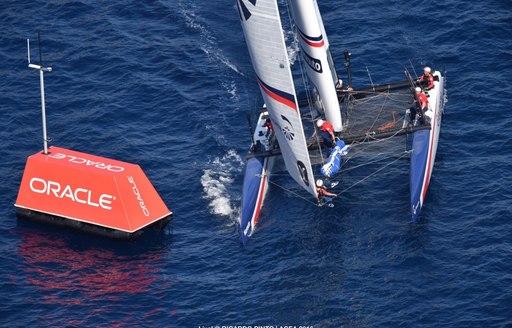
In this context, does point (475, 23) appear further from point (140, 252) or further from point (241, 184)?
point (140, 252)

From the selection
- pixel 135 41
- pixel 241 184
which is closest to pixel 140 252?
pixel 241 184

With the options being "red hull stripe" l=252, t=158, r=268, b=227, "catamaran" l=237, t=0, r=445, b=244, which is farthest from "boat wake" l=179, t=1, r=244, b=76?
"red hull stripe" l=252, t=158, r=268, b=227

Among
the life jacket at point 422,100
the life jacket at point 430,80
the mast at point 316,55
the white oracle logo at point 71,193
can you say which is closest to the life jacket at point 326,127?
the mast at point 316,55

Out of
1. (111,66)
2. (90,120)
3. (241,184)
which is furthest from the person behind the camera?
(111,66)

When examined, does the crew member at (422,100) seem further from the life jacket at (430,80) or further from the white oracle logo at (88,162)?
the white oracle logo at (88,162)

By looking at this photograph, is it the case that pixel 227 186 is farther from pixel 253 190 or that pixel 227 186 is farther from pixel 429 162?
pixel 429 162

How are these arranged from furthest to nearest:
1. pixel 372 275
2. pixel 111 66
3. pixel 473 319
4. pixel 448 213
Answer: pixel 111 66 → pixel 448 213 → pixel 372 275 → pixel 473 319
